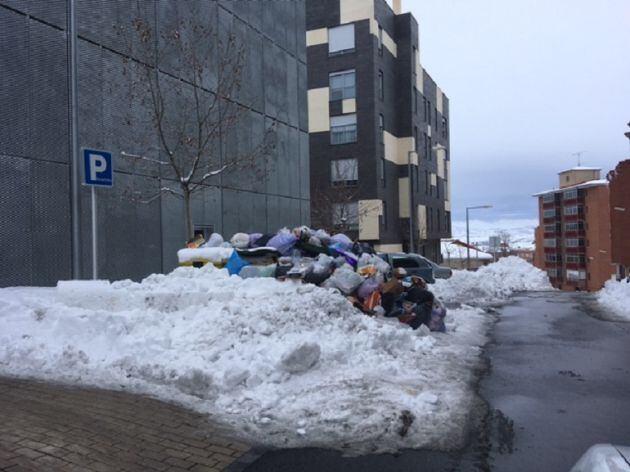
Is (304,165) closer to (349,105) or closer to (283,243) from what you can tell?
(283,243)

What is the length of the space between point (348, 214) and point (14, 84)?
2353cm

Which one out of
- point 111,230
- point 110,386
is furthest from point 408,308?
point 111,230

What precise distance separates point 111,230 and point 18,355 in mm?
6830

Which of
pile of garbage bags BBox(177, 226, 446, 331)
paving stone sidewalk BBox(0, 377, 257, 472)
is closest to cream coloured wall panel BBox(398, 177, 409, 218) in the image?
pile of garbage bags BBox(177, 226, 446, 331)

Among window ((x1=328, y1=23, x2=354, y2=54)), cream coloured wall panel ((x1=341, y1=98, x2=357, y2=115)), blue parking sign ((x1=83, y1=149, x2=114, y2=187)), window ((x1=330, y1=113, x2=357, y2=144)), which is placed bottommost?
blue parking sign ((x1=83, y1=149, x2=114, y2=187))

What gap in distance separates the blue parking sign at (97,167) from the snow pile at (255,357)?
1670 millimetres

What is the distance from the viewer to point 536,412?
611cm

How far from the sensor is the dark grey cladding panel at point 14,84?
11078mm

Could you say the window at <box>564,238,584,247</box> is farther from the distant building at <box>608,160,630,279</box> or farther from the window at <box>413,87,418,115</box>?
the window at <box>413,87,418,115</box>

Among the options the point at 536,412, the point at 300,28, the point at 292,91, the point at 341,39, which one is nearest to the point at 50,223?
the point at 536,412

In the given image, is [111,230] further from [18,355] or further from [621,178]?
[621,178]

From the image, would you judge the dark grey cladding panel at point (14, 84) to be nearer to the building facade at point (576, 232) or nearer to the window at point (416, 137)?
the window at point (416, 137)

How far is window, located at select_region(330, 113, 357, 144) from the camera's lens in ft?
128

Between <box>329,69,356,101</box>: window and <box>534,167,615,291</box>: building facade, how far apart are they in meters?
58.6
